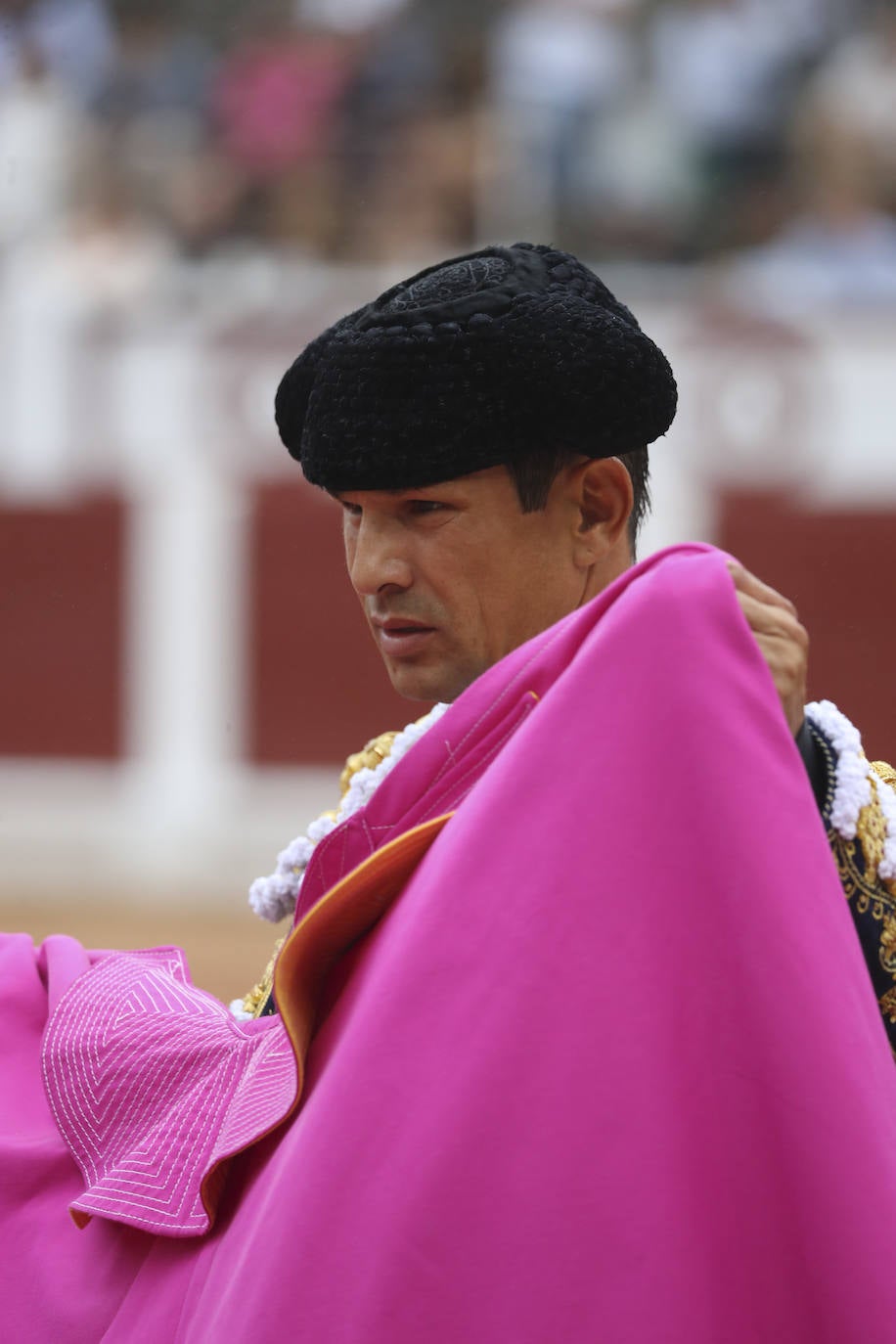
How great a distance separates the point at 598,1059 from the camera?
3.36ft

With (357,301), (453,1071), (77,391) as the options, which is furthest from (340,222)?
(453,1071)

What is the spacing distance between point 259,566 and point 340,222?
1.14 m

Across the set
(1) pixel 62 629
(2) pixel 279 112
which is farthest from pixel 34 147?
(1) pixel 62 629

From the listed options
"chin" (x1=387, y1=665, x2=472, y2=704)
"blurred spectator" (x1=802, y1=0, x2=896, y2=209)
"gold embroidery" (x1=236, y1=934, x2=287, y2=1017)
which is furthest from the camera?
"blurred spectator" (x1=802, y1=0, x2=896, y2=209)

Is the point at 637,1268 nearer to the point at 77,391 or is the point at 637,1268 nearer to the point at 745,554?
the point at 745,554

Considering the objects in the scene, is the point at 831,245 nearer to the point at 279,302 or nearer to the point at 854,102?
the point at 854,102

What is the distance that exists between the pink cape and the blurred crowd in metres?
5.02

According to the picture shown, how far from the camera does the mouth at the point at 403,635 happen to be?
1.48m

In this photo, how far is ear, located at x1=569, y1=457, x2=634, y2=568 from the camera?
1484mm

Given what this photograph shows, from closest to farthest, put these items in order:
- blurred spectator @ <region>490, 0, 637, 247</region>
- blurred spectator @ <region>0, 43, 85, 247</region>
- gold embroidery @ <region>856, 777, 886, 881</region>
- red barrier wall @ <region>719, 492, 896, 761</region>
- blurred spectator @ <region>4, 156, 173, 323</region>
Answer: gold embroidery @ <region>856, 777, 886, 881</region> < red barrier wall @ <region>719, 492, 896, 761</region> < blurred spectator @ <region>490, 0, 637, 247</region> < blurred spectator @ <region>4, 156, 173, 323</region> < blurred spectator @ <region>0, 43, 85, 247</region>

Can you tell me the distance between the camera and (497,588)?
4.86ft

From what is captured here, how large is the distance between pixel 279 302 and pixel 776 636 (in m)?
5.16

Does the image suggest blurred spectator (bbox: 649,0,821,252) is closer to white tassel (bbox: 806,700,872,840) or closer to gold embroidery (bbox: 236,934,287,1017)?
gold embroidery (bbox: 236,934,287,1017)

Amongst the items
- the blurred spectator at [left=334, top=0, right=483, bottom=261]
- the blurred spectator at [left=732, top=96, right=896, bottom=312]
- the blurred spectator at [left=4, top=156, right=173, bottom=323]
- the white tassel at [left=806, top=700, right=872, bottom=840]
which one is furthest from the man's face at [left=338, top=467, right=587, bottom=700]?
the blurred spectator at [left=4, top=156, right=173, bottom=323]
